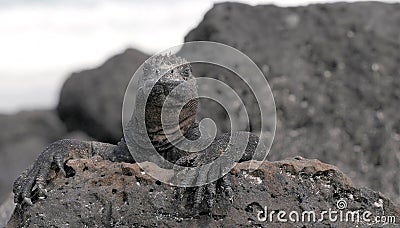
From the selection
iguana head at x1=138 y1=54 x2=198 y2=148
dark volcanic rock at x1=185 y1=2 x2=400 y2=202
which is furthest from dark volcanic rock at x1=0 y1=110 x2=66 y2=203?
iguana head at x1=138 y1=54 x2=198 y2=148

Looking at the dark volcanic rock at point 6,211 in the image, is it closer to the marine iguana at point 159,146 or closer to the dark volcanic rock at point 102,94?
the marine iguana at point 159,146

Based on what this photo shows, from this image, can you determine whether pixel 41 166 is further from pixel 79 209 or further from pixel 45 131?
pixel 45 131

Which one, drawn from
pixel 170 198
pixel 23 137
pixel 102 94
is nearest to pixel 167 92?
pixel 170 198

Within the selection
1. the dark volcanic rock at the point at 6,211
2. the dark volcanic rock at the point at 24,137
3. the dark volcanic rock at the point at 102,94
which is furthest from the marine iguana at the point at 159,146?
the dark volcanic rock at the point at 24,137

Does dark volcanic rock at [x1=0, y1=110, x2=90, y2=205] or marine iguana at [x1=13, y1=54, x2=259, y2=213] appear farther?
dark volcanic rock at [x1=0, y1=110, x2=90, y2=205]

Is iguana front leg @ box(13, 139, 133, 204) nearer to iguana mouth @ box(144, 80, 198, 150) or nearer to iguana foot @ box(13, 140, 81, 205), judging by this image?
iguana foot @ box(13, 140, 81, 205)

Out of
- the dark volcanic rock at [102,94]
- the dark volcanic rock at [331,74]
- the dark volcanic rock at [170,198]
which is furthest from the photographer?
the dark volcanic rock at [102,94]
